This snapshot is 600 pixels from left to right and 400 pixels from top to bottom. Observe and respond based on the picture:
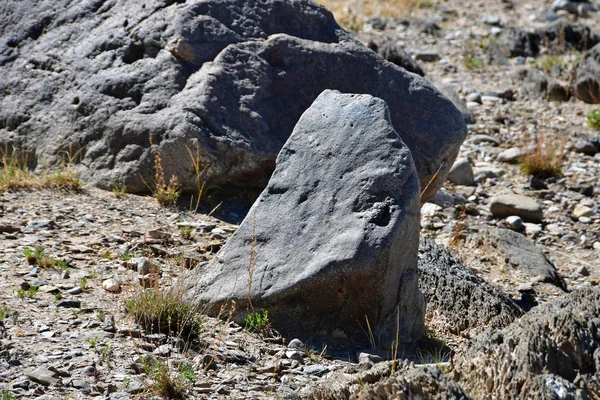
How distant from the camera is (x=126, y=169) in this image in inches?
235

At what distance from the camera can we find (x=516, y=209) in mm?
7566

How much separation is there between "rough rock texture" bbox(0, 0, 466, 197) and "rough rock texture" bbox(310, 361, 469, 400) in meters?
2.86

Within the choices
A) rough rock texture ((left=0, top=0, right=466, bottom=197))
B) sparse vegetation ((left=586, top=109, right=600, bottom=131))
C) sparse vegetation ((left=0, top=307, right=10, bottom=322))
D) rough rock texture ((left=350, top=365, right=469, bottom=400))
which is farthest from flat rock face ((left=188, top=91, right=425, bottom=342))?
sparse vegetation ((left=586, top=109, right=600, bottom=131))

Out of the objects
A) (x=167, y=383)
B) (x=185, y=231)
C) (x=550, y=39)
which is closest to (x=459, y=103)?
(x=550, y=39)

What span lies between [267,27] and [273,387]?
3591 millimetres

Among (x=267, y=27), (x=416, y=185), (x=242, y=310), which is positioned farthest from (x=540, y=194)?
(x=242, y=310)

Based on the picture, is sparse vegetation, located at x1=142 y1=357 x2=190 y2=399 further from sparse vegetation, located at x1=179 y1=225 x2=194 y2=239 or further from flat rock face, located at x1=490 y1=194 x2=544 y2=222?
flat rock face, located at x1=490 y1=194 x2=544 y2=222

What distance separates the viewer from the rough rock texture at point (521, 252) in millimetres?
6195

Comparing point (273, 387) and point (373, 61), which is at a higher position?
point (373, 61)

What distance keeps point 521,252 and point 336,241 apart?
9.12 feet

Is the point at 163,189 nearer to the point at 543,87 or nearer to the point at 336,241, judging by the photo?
the point at 336,241

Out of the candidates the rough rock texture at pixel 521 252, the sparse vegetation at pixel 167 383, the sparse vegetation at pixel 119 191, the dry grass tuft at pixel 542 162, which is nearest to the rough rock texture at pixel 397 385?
→ the sparse vegetation at pixel 167 383

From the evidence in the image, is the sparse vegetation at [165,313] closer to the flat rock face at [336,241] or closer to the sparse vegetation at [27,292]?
the flat rock face at [336,241]

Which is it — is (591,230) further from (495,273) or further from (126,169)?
(126,169)
